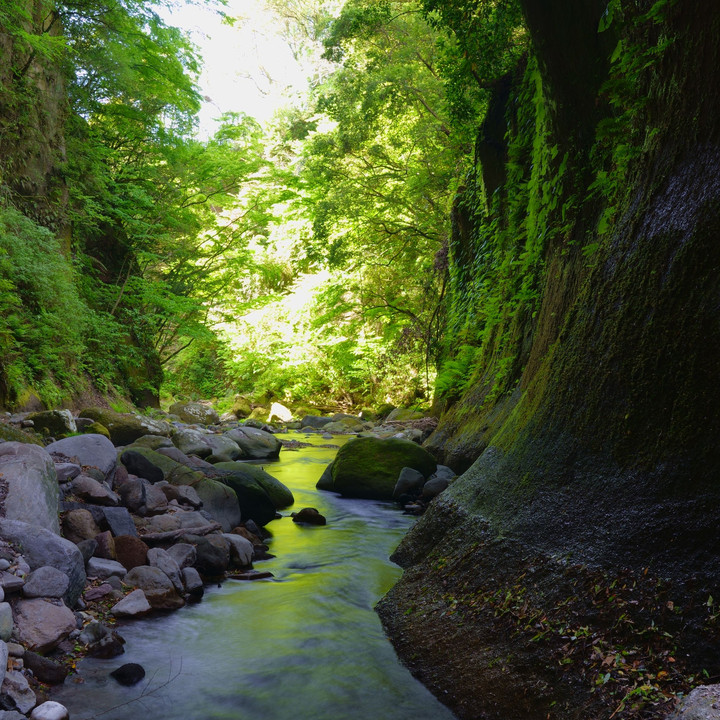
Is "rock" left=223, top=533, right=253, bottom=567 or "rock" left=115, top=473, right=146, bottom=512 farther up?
"rock" left=115, top=473, right=146, bottom=512

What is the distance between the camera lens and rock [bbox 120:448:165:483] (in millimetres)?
6312

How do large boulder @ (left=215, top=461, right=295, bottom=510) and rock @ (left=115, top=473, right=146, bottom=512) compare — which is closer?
rock @ (left=115, top=473, right=146, bottom=512)

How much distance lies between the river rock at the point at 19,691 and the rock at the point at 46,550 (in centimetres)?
81

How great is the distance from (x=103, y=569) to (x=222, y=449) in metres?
6.11

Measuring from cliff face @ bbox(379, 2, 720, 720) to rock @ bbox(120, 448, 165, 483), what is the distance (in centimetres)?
318

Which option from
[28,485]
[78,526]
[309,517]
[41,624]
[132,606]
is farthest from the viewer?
[309,517]

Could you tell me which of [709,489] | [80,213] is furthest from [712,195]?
[80,213]

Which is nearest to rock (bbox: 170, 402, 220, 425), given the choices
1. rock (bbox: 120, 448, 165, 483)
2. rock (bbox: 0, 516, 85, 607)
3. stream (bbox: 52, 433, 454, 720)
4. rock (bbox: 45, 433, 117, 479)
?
rock (bbox: 120, 448, 165, 483)

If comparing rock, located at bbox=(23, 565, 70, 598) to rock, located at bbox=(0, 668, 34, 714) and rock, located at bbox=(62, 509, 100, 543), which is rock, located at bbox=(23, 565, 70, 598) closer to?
rock, located at bbox=(0, 668, 34, 714)

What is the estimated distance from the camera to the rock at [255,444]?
12031 mm

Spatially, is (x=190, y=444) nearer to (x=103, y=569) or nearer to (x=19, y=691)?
(x=103, y=569)

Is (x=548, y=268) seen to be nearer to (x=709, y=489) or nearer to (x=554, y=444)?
(x=554, y=444)

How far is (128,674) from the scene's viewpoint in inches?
124

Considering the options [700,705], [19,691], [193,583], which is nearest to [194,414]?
[193,583]
